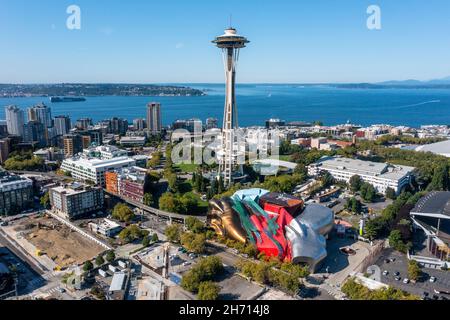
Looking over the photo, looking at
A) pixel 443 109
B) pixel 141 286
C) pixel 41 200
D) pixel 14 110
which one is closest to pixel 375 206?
pixel 141 286

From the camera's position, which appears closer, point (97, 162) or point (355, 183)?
point (355, 183)

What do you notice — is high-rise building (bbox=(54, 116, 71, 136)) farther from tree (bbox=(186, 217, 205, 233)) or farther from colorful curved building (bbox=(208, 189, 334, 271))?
colorful curved building (bbox=(208, 189, 334, 271))

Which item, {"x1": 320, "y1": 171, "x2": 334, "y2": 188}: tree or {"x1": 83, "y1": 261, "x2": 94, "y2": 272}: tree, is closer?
{"x1": 83, "y1": 261, "x2": 94, "y2": 272}: tree

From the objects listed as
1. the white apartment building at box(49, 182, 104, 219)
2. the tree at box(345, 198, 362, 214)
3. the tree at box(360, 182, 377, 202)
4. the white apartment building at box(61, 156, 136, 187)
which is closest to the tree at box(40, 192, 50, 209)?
the white apartment building at box(49, 182, 104, 219)

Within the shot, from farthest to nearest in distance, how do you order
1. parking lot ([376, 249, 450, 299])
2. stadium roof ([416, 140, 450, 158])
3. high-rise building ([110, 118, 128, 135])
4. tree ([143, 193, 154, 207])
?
1. high-rise building ([110, 118, 128, 135])
2. stadium roof ([416, 140, 450, 158])
3. tree ([143, 193, 154, 207])
4. parking lot ([376, 249, 450, 299])

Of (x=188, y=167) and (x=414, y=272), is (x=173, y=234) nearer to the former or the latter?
(x=414, y=272)

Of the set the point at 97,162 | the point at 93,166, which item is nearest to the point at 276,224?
the point at 93,166

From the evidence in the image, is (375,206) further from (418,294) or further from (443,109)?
(443,109)
